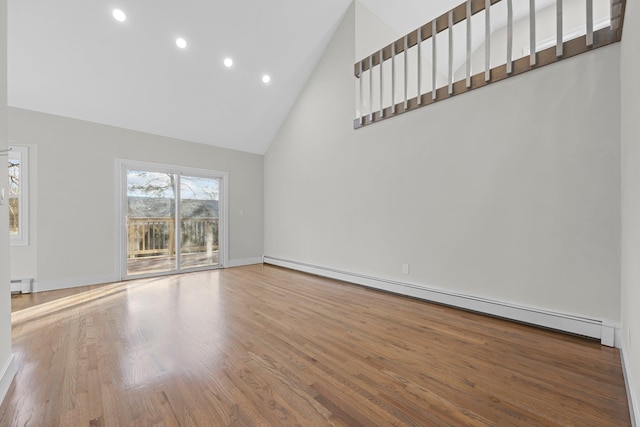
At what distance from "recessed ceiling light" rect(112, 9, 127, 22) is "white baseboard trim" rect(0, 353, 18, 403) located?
139 inches

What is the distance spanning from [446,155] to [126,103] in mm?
4515

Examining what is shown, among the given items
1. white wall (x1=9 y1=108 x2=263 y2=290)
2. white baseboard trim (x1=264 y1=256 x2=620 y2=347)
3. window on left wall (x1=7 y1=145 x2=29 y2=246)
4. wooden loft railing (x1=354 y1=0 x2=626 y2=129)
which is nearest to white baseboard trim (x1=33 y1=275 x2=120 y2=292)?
white wall (x1=9 y1=108 x2=263 y2=290)

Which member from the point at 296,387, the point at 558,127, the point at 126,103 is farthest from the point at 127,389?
the point at 126,103

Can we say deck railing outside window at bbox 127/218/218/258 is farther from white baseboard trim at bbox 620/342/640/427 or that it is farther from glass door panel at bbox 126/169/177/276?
white baseboard trim at bbox 620/342/640/427

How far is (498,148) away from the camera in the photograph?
272 cm

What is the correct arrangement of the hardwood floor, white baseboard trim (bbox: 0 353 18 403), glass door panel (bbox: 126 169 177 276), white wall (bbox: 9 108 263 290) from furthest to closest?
1. glass door panel (bbox: 126 169 177 276)
2. white wall (bbox: 9 108 263 290)
3. white baseboard trim (bbox: 0 353 18 403)
4. the hardwood floor

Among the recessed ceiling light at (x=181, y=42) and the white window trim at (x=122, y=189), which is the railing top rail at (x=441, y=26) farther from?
the white window trim at (x=122, y=189)

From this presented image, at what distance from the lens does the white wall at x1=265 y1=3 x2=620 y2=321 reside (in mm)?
2213

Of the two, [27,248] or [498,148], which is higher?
[498,148]

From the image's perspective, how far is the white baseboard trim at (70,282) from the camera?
12.1 ft

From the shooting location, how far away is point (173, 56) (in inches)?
148

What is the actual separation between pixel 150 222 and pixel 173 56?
2.64 m

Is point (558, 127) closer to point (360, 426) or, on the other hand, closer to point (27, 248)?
point (360, 426)

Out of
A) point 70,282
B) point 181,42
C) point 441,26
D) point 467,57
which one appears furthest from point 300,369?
point 181,42
